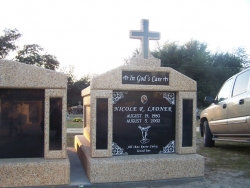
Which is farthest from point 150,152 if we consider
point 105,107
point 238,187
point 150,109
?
point 238,187

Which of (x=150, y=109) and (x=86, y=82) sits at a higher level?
(x=86, y=82)

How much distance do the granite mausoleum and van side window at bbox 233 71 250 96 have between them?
7.58 ft

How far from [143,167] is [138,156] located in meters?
0.31

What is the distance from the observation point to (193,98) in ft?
20.8

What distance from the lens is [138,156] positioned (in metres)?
6.07

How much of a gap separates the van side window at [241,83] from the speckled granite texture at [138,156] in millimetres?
2300

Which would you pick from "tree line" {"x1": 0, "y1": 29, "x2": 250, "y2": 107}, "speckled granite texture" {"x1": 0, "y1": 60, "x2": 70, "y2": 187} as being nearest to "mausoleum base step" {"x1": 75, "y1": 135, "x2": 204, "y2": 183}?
"speckled granite texture" {"x1": 0, "y1": 60, "x2": 70, "y2": 187}

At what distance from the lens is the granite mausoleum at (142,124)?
5.81m

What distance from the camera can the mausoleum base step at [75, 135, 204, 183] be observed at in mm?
5607

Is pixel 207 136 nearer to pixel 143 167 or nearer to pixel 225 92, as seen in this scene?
pixel 225 92

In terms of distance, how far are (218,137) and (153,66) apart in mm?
4191

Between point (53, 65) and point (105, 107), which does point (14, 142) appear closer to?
point (105, 107)

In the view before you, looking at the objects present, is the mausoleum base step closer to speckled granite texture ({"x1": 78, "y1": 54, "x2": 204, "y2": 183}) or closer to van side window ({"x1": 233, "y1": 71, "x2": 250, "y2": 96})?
speckled granite texture ({"x1": 78, "y1": 54, "x2": 204, "y2": 183})

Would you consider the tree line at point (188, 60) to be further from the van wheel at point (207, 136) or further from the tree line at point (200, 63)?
the van wheel at point (207, 136)
